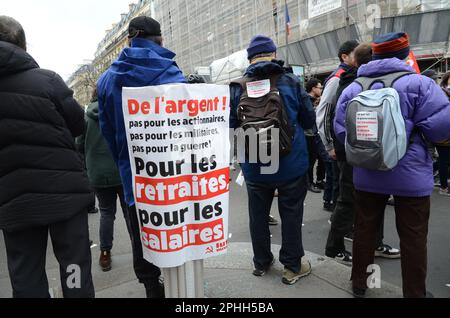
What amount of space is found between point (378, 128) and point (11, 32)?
2.22m

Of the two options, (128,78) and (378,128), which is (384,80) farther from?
(128,78)

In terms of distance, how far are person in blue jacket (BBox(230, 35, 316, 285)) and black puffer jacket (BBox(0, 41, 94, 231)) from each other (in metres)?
1.37

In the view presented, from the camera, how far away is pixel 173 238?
6.07ft

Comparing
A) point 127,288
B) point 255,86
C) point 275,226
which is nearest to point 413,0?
point 275,226

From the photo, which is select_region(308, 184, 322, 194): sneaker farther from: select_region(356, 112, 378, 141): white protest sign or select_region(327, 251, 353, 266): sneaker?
select_region(356, 112, 378, 141): white protest sign

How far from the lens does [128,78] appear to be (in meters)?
2.03

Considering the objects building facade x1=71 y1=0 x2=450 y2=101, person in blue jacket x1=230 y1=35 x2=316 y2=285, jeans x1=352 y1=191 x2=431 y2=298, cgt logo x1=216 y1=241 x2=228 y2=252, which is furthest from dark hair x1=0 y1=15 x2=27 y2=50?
building facade x1=71 y1=0 x2=450 y2=101

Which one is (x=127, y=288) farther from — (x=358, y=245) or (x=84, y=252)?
(x=358, y=245)

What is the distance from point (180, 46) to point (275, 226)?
2805 centimetres

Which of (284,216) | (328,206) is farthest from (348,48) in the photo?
(328,206)

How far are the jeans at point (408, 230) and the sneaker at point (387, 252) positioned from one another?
0.96m

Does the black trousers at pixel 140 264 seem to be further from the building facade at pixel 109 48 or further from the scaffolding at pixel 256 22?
the building facade at pixel 109 48
